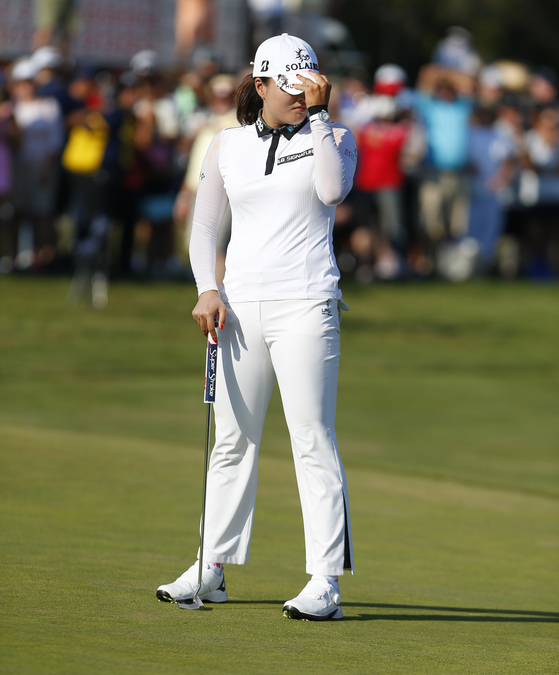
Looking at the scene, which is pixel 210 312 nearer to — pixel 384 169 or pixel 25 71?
pixel 25 71

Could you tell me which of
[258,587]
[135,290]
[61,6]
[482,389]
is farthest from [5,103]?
[258,587]

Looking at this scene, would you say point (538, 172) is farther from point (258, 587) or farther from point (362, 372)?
point (258, 587)

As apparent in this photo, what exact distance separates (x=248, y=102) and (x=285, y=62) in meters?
0.33

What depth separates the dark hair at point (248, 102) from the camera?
497 cm

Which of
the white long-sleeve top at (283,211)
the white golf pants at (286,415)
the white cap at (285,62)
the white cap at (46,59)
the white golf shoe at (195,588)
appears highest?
the white cap at (46,59)

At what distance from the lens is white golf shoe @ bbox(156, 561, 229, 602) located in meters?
4.67

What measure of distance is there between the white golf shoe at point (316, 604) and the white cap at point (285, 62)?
6.02 ft

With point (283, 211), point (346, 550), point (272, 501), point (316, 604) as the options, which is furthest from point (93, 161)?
point (316, 604)

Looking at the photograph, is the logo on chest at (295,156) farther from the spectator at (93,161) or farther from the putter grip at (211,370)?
the spectator at (93,161)

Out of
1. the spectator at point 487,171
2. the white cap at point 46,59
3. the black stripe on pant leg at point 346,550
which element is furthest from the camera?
the spectator at point 487,171

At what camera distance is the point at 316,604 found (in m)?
4.63

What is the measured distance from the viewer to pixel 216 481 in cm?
491

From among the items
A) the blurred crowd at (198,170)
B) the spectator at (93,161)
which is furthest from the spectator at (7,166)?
the spectator at (93,161)

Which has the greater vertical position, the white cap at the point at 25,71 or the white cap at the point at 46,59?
the white cap at the point at 46,59
